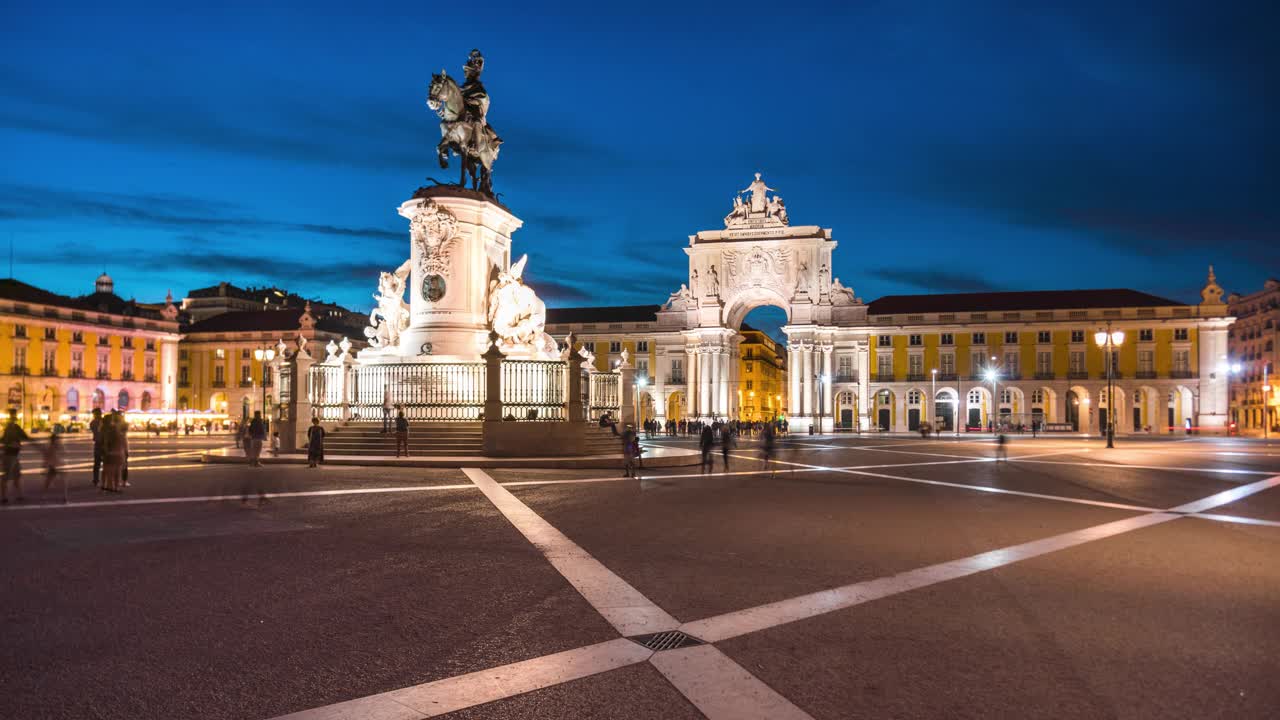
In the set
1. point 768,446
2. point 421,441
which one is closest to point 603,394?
point 421,441

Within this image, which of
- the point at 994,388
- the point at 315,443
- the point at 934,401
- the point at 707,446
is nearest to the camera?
the point at 315,443

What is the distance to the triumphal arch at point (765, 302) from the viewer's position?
7650 cm

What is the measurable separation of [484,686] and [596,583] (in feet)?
8.20

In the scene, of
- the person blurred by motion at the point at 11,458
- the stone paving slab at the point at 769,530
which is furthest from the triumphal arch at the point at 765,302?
the person blurred by motion at the point at 11,458

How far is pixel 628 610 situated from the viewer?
6168mm

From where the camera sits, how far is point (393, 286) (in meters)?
22.5

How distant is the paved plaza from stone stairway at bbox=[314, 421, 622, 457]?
8657mm

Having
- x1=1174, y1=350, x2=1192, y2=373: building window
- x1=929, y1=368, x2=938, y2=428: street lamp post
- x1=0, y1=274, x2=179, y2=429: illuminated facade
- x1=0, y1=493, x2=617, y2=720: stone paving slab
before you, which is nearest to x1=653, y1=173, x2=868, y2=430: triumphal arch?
x1=929, y1=368, x2=938, y2=428: street lamp post

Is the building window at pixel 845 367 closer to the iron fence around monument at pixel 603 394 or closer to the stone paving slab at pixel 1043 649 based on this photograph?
the iron fence around monument at pixel 603 394

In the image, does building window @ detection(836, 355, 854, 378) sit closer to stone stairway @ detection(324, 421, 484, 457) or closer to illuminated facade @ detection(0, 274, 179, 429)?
illuminated facade @ detection(0, 274, 179, 429)

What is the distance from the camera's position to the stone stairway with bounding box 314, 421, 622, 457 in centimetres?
2117

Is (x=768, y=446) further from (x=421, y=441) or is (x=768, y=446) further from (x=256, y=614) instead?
(x=256, y=614)

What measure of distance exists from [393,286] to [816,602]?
59.1 feet

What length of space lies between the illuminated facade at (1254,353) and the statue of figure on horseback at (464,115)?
235ft
